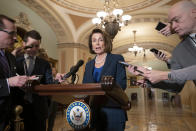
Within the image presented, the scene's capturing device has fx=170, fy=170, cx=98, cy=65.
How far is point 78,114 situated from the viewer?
803 mm

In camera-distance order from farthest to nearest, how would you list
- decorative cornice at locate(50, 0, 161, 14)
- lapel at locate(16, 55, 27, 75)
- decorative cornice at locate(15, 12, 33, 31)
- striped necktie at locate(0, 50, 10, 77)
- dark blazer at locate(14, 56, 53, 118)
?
decorative cornice at locate(50, 0, 161, 14) → decorative cornice at locate(15, 12, 33, 31) → lapel at locate(16, 55, 27, 75) → dark blazer at locate(14, 56, 53, 118) → striped necktie at locate(0, 50, 10, 77)

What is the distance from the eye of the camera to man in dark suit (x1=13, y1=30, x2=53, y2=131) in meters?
1.21

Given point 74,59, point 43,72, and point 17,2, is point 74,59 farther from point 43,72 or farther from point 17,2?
point 43,72

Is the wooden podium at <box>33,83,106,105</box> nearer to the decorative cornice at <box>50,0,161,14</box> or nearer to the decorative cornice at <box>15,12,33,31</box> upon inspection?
the decorative cornice at <box>15,12,33,31</box>

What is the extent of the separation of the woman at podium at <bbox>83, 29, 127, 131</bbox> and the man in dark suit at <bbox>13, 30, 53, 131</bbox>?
1.25ft

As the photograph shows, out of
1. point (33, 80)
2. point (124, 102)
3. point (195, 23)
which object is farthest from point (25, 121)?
point (195, 23)

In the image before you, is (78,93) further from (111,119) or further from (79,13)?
(79,13)

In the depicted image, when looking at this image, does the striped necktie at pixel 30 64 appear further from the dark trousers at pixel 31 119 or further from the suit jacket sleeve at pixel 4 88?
the suit jacket sleeve at pixel 4 88

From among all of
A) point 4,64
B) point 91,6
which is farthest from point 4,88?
point 91,6

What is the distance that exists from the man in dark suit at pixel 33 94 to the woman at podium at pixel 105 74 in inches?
15.0

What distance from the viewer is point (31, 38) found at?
5.16 feet

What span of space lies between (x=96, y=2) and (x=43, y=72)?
6.21m

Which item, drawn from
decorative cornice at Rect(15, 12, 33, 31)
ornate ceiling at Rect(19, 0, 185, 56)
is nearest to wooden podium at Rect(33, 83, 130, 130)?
decorative cornice at Rect(15, 12, 33, 31)

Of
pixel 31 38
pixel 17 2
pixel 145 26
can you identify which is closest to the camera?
pixel 31 38
